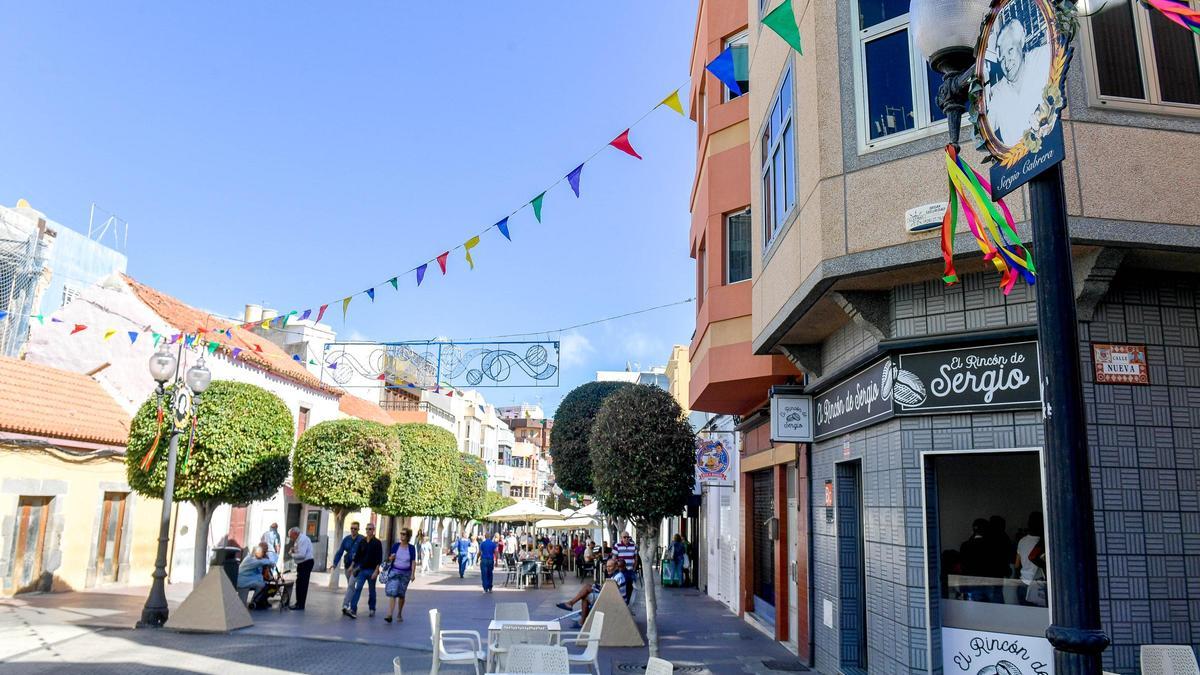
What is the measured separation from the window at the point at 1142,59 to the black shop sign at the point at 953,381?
2.20m

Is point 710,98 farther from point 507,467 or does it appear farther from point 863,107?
point 507,467

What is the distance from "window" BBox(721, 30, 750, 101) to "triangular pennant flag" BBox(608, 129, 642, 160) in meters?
3.87

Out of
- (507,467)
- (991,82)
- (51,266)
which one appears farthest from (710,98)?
(507,467)

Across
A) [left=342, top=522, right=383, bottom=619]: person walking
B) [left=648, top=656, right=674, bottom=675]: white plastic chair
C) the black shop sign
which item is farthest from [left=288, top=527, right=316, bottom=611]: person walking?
the black shop sign

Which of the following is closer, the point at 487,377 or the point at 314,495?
the point at 487,377

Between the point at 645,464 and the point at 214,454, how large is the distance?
28.8 ft

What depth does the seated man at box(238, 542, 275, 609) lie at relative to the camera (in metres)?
16.2

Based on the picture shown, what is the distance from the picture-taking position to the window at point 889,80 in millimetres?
7477

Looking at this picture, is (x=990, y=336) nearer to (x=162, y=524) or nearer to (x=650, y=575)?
(x=650, y=575)

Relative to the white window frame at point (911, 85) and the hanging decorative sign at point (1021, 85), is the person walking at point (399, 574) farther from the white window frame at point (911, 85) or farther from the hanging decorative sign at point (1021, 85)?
the hanging decorative sign at point (1021, 85)

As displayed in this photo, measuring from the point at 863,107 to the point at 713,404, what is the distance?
849 centimetres

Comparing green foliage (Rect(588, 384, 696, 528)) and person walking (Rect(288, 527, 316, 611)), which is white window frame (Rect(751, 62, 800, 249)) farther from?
Answer: person walking (Rect(288, 527, 316, 611))

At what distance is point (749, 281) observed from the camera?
13148 mm

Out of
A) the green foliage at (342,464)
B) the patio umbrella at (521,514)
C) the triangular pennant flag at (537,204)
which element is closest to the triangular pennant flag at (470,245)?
the triangular pennant flag at (537,204)
